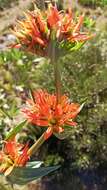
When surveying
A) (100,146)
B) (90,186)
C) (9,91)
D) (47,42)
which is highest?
(47,42)

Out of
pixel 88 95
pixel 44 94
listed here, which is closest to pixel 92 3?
pixel 88 95

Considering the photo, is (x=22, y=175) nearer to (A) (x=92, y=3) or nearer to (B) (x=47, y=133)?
(B) (x=47, y=133)

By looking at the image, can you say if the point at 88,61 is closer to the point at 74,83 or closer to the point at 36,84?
the point at 74,83

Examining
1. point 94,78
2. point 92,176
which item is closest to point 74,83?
point 94,78

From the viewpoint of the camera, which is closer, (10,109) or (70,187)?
(70,187)

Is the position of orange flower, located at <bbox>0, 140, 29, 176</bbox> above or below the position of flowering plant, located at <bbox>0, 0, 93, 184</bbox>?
below

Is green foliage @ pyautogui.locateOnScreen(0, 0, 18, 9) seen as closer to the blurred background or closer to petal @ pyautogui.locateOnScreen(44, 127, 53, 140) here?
the blurred background

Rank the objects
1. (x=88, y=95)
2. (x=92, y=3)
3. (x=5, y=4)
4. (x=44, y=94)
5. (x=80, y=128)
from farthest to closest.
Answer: (x=5, y=4) → (x=92, y=3) → (x=88, y=95) → (x=80, y=128) → (x=44, y=94)

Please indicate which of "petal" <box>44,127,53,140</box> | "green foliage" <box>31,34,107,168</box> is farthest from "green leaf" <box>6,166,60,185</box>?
"green foliage" <box>31,34,107,168</box>
